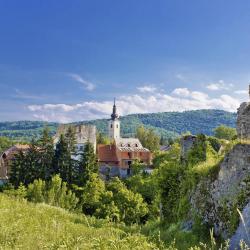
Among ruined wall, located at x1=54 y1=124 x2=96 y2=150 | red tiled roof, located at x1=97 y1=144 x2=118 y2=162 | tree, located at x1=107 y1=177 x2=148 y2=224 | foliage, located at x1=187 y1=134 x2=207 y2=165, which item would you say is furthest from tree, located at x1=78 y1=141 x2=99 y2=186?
foliage, located at x1=187 y1=134 x2=207 y2=165

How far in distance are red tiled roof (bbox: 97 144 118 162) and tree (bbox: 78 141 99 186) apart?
1040 inches

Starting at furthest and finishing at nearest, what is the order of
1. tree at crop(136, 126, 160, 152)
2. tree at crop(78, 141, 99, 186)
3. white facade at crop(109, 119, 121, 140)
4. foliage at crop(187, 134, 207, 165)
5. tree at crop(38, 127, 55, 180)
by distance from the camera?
white facade at crop(109, 119, 121, 140)
tree at crop(136, 126, 160, 152)
tree at crop(78, 141, 99, 186)
tree at crop(38, 127, 55, 180)
foliage at crop(187, 134, 207, 165)

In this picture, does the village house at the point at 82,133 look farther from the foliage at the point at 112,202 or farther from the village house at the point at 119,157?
the foliage at the point at 112,202

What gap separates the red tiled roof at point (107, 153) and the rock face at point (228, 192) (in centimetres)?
7027

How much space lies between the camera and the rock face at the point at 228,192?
1409 cm

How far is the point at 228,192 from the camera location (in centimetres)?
1486

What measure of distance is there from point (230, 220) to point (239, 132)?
15.3 feet

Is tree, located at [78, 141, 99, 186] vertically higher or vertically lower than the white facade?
lower

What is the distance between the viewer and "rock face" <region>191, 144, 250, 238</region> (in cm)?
1409

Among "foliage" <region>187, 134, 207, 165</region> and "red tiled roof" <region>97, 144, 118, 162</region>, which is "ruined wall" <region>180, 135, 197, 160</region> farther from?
"red tiled roof" <region>97, 144, 118, 162</region>

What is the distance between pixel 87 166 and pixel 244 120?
1654 inches

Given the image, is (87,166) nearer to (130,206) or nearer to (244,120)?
(130,206)

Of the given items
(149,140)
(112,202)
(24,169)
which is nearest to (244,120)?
(112,202)

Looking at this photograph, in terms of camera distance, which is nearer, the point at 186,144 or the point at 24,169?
the point at 186,144
